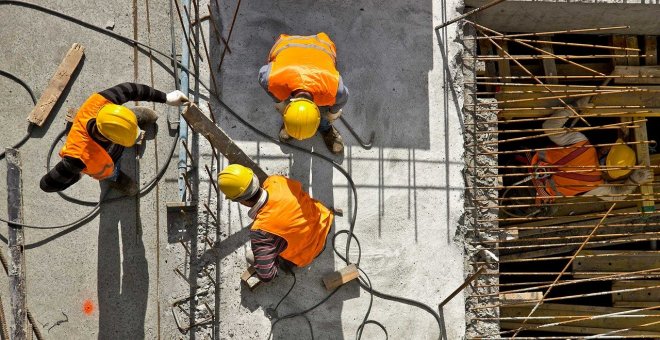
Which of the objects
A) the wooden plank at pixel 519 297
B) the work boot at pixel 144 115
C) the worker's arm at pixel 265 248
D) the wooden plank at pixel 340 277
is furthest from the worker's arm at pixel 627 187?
the work boot at pixel 144 115

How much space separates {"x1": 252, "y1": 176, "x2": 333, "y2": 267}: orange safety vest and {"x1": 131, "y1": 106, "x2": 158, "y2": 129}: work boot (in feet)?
6.26

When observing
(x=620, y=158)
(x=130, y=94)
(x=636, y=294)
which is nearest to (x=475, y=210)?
(x=620, y=158)

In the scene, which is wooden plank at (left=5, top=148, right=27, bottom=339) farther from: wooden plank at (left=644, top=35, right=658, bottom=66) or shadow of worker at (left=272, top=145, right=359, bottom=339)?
wooden plank at (left=644, top=35, right=658, bottom=66)

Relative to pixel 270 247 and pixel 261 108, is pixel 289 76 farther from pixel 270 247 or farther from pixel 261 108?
pixel 270 247

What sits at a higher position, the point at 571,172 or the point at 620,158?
the point at 620,158

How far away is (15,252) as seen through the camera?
5.34 metres

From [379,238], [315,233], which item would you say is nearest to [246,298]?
[315,233]

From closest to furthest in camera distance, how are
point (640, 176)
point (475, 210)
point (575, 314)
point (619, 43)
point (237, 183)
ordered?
point (237, 183)
point (475, 210)
point (640, 176)
point (619, 43)
point (575, 314)

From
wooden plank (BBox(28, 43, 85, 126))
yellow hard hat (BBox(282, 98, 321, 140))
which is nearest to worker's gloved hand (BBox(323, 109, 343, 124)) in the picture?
yellow hard hat (BBox(282, 98, 321, 140))

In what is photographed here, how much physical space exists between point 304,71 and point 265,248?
1692 mm

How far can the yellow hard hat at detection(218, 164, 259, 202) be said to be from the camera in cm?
471

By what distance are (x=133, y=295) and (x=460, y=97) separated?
175 inches

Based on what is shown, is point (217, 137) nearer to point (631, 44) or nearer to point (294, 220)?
point (294, 220)

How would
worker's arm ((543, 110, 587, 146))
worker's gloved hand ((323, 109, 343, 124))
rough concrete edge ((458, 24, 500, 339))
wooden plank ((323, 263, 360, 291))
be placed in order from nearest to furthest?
1. worker's gloved hand ((323, 109, 343, 124))
2. wooden plank ((323, 263, 360, 291))
3. rough concrete edge ((458, 24, 500, 339))
4. worker's arm ((543, 110, 587, 146))
